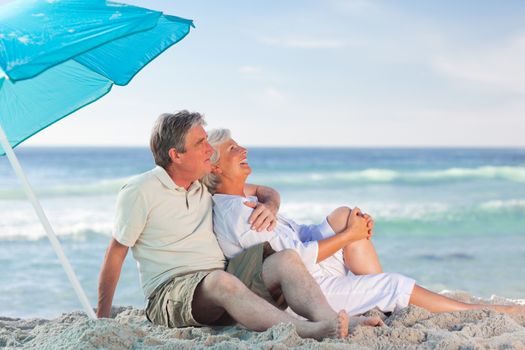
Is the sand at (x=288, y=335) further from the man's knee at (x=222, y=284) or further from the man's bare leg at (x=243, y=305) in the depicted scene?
the man's knee at (x=222, y=284)

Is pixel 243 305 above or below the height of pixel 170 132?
below

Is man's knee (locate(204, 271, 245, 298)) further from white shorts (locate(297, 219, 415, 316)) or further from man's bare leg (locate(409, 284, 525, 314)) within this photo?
man's bare leg (locate(409, 284, 525, 314))

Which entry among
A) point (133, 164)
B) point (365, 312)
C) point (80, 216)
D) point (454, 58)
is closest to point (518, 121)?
point (454, 58)

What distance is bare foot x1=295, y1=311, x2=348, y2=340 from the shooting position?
304 cm

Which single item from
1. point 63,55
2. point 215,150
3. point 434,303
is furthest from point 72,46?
point 434,303

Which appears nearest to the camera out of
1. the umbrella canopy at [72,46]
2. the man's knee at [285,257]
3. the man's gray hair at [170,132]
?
the umbrella canopy at [72,46]

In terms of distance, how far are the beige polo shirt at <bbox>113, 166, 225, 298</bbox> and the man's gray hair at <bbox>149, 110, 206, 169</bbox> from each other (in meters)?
0.09

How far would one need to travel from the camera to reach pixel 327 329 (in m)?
3.04

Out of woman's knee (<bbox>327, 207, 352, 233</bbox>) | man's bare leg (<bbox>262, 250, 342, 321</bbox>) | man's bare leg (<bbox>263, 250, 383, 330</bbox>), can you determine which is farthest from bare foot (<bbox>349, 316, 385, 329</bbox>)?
woman's knee (<bbox>327, 207, 352, 233</bbox>)

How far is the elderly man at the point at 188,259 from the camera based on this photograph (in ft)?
10.6

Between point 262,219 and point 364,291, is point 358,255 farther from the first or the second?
point 262,219

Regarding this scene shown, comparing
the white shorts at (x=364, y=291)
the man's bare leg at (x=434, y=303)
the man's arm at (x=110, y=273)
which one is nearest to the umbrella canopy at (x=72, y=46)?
the man's arm at (x=110, y=273)

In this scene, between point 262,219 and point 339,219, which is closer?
point 262,219

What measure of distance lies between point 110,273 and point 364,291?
134 cm
